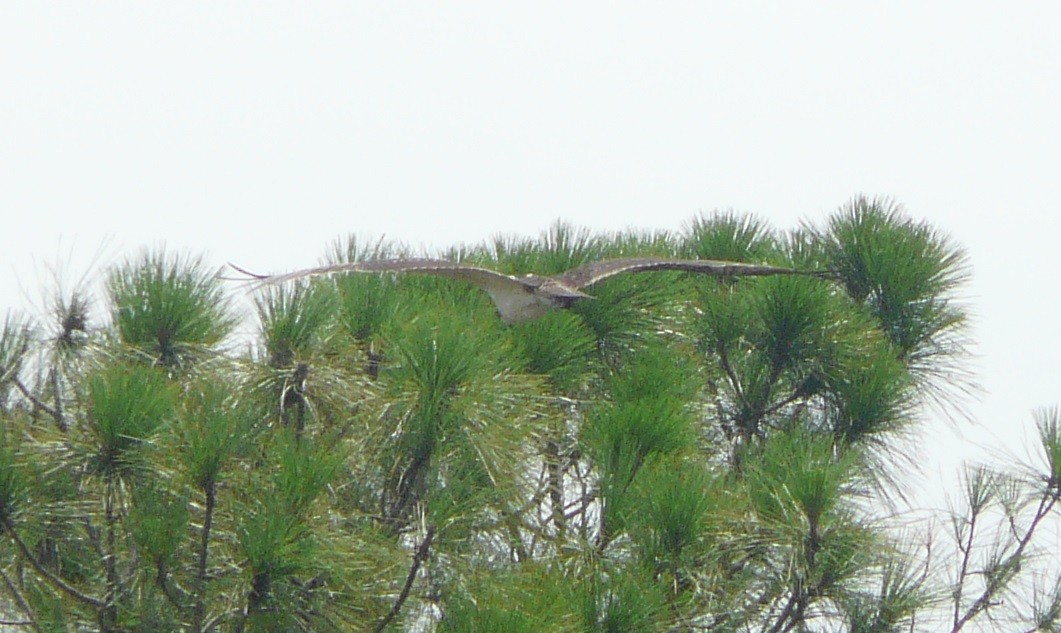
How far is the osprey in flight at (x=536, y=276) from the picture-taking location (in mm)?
5336

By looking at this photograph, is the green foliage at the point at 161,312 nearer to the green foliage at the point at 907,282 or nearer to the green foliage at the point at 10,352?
the green foliage at the point at 10,352

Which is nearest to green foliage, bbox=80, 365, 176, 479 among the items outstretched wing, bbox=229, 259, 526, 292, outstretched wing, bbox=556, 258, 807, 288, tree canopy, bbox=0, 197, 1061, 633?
tree canopy, bbox=0, 197, 1061, 633

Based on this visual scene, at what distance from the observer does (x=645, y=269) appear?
582cm

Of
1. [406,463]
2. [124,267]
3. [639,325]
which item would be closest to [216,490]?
[406,463]

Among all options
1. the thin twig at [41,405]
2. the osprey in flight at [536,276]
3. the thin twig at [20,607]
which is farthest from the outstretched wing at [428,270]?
the thin twig at [20,607]

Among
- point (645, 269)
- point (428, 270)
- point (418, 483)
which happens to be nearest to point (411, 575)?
point (418, 483)

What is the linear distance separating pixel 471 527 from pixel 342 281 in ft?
4.47

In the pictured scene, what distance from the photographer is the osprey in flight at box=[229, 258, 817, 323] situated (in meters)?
5.34

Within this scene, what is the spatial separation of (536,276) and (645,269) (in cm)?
36

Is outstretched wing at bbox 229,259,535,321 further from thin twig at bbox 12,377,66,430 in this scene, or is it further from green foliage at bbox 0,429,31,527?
green foliage at bbox 0,429,31,527

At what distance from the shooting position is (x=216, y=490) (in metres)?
3.96

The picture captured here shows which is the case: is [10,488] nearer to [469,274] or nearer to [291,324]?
[291,324]

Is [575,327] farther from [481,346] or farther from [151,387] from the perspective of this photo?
[151,387]

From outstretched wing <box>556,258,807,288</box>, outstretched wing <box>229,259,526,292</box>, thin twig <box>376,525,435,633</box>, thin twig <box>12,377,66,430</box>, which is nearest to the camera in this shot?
thin twig <box>376,525,435,633</box>
